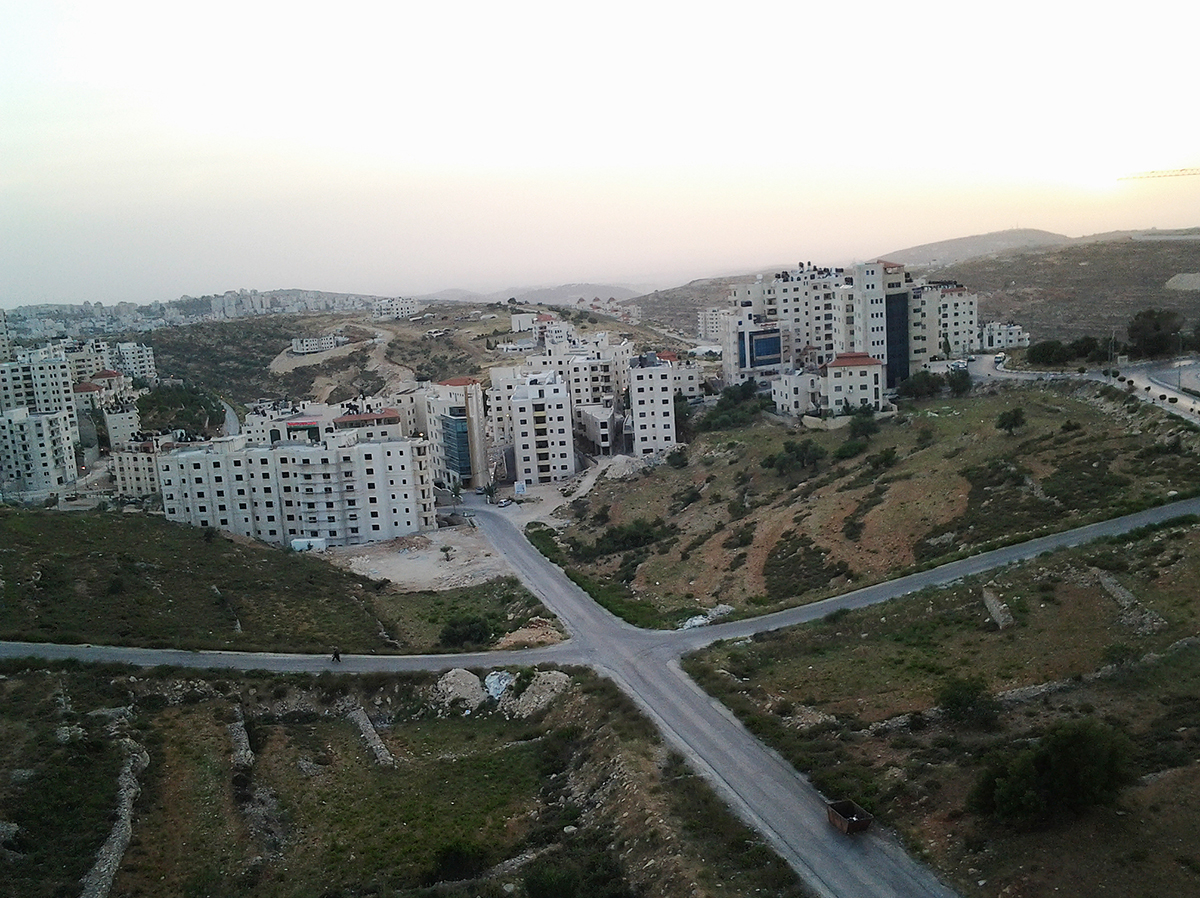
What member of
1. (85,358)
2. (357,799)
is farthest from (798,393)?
(85,358)

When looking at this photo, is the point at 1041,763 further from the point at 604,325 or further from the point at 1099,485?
the point at 604,325

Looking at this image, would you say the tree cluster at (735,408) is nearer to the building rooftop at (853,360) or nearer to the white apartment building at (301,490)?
the building rooftop at (853,360)

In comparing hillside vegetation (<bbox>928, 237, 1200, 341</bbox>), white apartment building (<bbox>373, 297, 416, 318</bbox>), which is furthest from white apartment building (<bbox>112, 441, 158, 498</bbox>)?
white apartment building (<bbox>373, 297, 416, 318</bbox>)

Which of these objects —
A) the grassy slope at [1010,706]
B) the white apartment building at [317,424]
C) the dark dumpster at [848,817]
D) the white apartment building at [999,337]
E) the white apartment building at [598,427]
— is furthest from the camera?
the white apartment building at [999,337]

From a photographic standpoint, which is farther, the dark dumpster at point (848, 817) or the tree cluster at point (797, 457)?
the tree cluster at point (797, 457)

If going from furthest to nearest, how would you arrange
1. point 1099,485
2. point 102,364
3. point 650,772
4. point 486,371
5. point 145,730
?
point 102,364 → point 486,371 → point 1099,485 → point 145,730 → point 650,772

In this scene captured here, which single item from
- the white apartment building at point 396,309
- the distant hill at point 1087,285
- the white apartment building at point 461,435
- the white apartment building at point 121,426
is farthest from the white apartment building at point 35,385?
the distant hill at point 1087,285

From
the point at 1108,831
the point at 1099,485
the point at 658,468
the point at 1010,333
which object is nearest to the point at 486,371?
the point at 658,468
